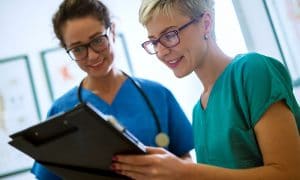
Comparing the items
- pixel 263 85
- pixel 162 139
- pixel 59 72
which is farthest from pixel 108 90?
pixel 59 72

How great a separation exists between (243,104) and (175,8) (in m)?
0.28

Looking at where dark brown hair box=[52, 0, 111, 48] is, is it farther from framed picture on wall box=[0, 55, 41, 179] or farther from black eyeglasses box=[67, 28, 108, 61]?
framed picture on wall box=[0, 55, 41, 179]

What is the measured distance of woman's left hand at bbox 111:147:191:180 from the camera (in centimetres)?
63

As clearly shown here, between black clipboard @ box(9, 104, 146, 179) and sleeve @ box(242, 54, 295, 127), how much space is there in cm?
23

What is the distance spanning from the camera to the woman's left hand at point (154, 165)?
2.06ft

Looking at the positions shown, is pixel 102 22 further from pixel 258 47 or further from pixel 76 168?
pixel 258 47

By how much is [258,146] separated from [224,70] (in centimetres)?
20

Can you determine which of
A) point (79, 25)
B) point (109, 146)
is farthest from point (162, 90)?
point (109, 146)

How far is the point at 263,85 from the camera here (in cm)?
66

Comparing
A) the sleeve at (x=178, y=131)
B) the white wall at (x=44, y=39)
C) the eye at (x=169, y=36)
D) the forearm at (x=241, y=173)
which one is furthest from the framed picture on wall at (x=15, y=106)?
the forearm at (x=241, y=173)

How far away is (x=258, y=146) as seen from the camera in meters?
0.69

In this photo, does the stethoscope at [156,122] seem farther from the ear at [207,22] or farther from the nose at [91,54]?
Result: the ear at [207,22]

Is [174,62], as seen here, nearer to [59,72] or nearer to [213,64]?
[213,64]

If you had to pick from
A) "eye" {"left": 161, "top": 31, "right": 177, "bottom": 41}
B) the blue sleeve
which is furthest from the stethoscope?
"eye" {"left": 161, "top": 31, "right": 177, "bottom": 41}
